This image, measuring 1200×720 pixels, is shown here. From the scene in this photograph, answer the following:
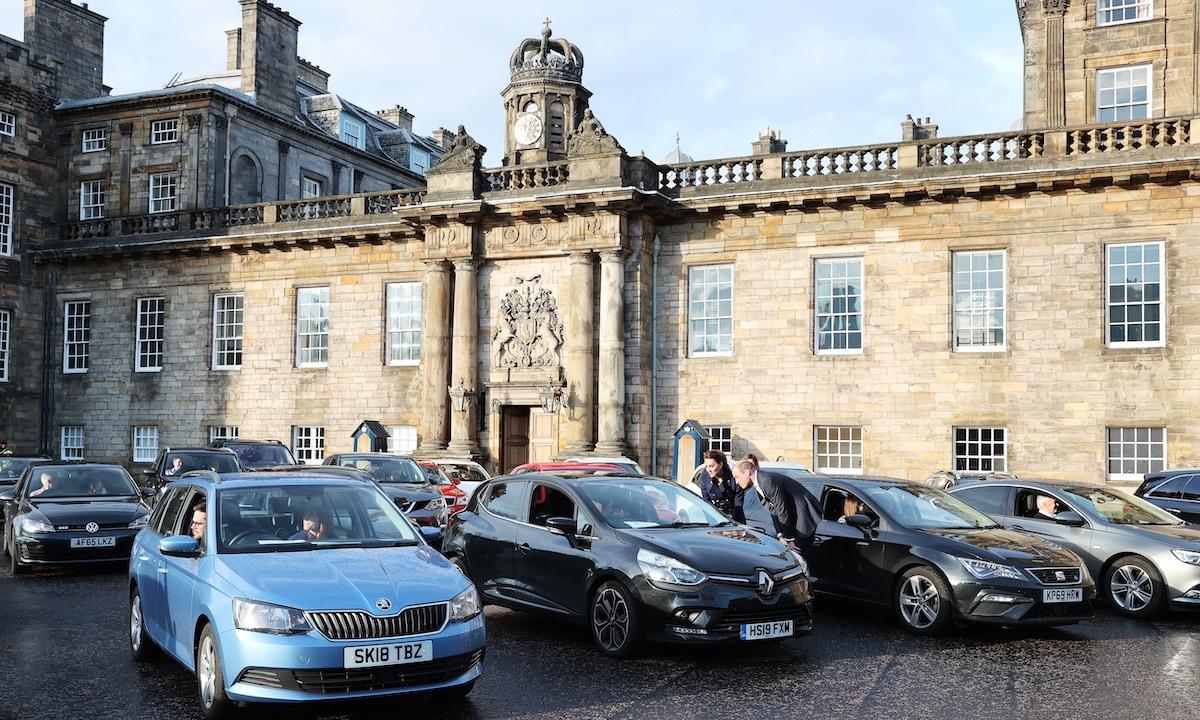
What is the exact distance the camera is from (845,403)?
81.7 feet

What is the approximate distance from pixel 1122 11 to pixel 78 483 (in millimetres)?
25580

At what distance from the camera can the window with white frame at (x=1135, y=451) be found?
2236cm

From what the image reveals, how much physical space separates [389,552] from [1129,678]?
19.1ft

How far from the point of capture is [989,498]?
1326 cm

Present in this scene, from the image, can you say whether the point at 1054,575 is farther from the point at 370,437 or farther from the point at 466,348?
the point at 370,437

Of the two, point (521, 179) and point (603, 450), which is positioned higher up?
point (521, 179)

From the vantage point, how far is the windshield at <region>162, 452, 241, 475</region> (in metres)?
18.9

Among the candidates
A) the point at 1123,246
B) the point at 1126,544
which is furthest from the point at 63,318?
the point at 1126,544

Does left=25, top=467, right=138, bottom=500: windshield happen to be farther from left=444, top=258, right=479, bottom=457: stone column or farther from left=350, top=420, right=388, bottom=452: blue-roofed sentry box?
left=350, top=420, right=388, bottom=452: blue-roofed sentry box

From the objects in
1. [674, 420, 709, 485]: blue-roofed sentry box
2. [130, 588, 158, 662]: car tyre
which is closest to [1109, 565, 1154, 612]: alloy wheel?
[130, 588, 158, 662]: car tyre

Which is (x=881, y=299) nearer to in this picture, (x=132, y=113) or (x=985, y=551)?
(x=985, y=551)

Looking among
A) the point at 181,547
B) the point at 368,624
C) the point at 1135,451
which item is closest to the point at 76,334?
the point at 1135,451

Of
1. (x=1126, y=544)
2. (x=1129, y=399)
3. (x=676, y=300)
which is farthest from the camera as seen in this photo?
(x=676, y=300)

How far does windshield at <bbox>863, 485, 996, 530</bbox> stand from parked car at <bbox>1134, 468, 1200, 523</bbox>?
566 cm
